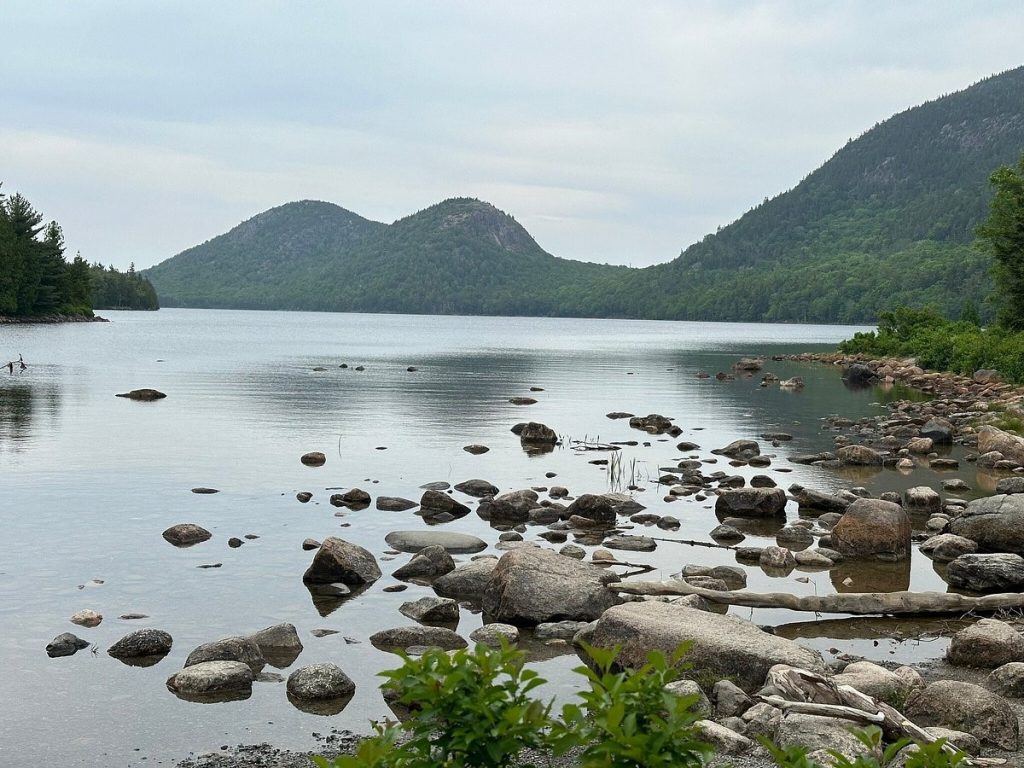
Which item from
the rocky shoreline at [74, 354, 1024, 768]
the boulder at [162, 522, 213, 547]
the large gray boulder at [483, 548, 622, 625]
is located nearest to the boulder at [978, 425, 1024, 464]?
the rocky shoreline at [74, 354, 1024, 768]

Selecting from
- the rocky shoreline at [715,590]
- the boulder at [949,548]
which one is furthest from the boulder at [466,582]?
→ the boulder at [949,548]

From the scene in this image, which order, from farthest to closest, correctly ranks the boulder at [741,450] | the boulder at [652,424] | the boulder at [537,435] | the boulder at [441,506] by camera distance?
the boulder at [652,424] → the boulder at [537,435] → the boulder at [741,450] → the boulder at [441,506]

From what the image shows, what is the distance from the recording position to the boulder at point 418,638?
1240cm

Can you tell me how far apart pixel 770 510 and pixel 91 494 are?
48.9ft

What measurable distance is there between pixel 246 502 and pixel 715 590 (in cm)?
1161

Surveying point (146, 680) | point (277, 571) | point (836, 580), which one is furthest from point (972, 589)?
point (146, 680)

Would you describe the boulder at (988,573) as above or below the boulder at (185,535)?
above

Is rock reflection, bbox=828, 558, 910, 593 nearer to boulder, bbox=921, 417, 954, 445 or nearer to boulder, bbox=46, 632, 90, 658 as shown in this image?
boulder, bbox=46, 632, 90, 658

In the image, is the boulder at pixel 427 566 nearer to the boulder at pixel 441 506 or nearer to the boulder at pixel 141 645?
the boulder at pixel 141 645

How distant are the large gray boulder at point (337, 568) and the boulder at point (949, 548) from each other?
9746 millimetres

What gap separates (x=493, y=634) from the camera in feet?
41.1

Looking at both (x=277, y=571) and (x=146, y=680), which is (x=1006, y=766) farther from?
(x=277, y=571)

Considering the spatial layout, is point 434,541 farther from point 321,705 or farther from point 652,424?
point 652,424

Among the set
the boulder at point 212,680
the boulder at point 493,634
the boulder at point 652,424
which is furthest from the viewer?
the boulder at point 652,424
